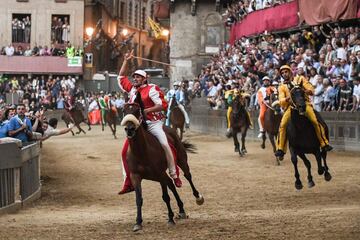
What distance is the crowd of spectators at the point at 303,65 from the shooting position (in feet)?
84.1

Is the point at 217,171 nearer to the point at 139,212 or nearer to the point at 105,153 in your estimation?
the point at 105,153

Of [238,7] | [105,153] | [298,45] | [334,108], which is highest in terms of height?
[238,7]

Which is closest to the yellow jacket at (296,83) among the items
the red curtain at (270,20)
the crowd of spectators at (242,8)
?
the red curtain at (270,20)

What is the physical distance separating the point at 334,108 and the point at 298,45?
617 centimetres

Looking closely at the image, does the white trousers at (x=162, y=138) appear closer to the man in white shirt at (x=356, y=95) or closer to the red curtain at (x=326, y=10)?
the man in white shirt at (x=356, y=95)

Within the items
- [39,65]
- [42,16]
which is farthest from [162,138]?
[42,16]

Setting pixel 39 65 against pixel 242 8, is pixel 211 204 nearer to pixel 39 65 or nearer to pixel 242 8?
pixel 242 8

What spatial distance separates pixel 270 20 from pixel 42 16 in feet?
89.0

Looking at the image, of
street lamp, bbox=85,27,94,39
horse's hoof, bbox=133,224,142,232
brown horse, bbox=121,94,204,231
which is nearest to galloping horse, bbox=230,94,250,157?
brown horse, bbox=121,94,204,231

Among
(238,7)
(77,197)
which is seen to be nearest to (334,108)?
(77,197)

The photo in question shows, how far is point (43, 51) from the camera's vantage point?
59.1 m

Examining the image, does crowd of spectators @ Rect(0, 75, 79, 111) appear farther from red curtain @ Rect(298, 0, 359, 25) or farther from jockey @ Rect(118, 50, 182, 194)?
jockey @ Rect(118, 50, 182, 194)

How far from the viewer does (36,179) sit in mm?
15500

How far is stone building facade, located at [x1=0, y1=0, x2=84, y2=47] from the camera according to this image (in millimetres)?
60312
